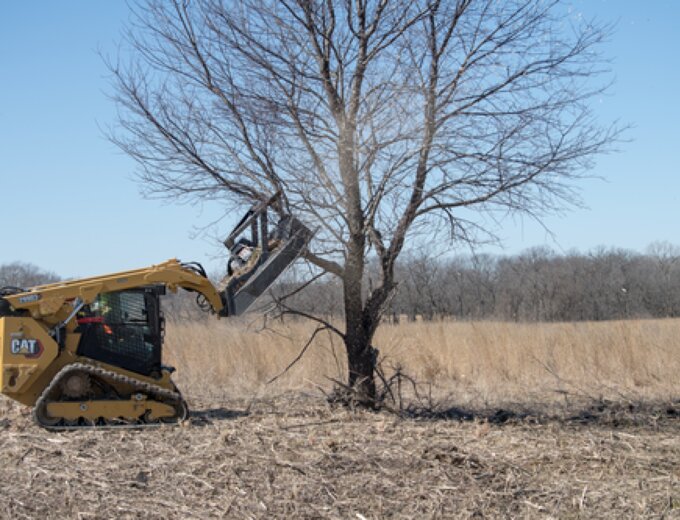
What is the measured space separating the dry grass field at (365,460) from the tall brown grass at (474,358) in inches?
13.3

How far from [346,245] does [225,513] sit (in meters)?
3.65

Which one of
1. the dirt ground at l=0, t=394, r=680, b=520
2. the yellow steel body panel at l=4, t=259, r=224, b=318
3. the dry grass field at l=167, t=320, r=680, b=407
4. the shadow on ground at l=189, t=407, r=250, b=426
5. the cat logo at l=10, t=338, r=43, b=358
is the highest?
the yellow steel body panel at l=4, t=259, r=224, b=318

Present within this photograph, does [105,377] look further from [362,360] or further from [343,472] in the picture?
[343,472]

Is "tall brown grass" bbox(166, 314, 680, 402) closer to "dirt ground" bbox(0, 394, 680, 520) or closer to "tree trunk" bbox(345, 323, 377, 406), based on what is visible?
"tree trunk" bbox(345, 323, 377, 406)

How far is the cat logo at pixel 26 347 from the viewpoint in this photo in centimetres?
874

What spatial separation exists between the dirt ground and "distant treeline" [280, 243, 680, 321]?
2.60 m

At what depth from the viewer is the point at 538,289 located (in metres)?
25.4

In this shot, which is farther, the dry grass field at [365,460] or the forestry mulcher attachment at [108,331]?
the forestry mulcher attachment at [108,331]

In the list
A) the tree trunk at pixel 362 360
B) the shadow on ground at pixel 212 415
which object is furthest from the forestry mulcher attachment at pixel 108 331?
the tree trunk at pixel 362 360

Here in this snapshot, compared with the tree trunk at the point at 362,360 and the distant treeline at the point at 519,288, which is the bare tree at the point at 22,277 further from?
the tree trunk at the point at 362,360

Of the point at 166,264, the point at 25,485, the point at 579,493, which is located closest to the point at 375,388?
the point at 166,264

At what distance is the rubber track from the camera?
28.2ft

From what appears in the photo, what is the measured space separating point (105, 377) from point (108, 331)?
61 centimetres

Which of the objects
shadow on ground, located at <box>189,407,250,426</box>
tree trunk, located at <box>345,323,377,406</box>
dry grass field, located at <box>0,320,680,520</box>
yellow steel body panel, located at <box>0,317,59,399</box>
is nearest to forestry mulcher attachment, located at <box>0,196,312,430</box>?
yellow steel body panel, located at <box>0,317,59,399</box>
